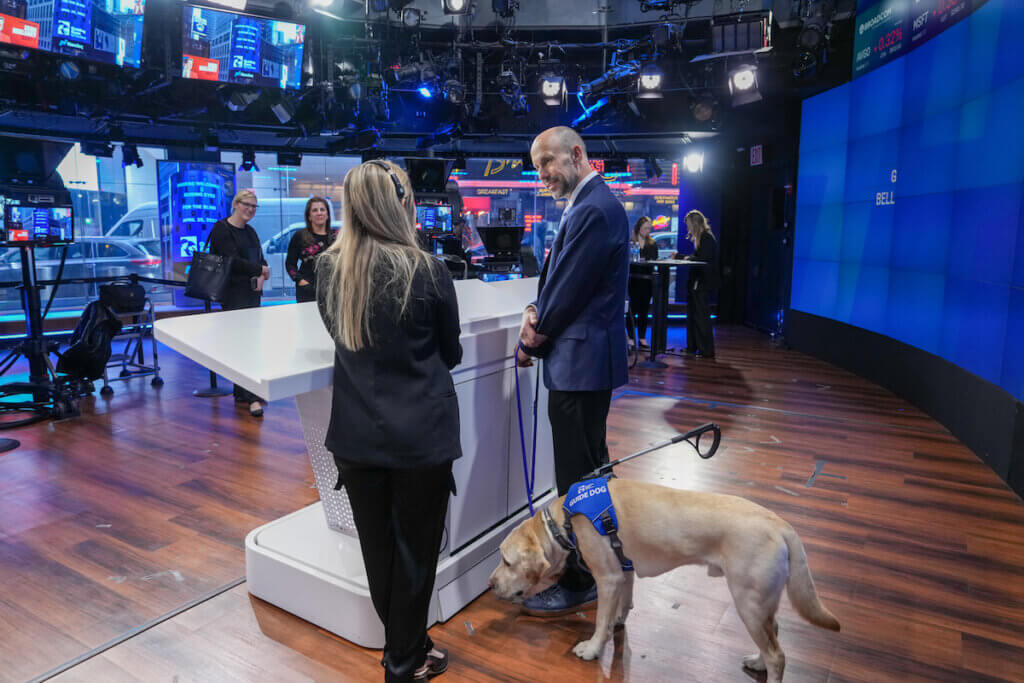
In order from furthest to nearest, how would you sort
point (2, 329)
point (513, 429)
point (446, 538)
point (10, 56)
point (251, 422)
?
point (2, 329)
point (10, 56)
point (251, 422)
point (513, 429)
point (446, 538)

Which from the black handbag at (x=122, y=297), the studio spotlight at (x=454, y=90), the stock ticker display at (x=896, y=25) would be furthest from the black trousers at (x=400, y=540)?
the studio spotlight at (x=454, y=90)

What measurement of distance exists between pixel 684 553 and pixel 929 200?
498cm

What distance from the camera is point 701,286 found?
728 cm

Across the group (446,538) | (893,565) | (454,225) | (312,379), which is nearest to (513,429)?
(446,538)

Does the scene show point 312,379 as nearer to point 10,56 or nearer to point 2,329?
point 10,56

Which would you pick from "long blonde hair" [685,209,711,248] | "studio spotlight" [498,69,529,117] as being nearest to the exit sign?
"long blonde hair" [685,209,711,248]

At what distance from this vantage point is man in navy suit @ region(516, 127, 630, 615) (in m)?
2.15

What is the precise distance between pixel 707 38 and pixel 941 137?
15.0 ft

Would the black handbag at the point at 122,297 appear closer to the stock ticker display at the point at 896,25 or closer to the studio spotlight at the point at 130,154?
the studio spotlight at the point at 130,154

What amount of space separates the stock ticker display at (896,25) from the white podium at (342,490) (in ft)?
15.4

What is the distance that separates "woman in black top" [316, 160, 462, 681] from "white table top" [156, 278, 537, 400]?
128 mm

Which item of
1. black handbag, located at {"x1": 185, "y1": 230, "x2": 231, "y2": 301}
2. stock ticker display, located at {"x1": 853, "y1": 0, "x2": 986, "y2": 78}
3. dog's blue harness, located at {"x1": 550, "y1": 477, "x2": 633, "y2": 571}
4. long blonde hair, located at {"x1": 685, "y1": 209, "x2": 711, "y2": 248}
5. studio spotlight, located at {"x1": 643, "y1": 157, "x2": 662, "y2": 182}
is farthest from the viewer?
studio spotlight, located at {"x1": 643, "y1": 157, "x2": 662, "y2": 182}

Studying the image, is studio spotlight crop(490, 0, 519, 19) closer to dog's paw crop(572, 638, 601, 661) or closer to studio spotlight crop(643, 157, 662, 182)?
studio spotlight crop(643, 157, 662, 182)

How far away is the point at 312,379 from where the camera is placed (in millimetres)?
1757
